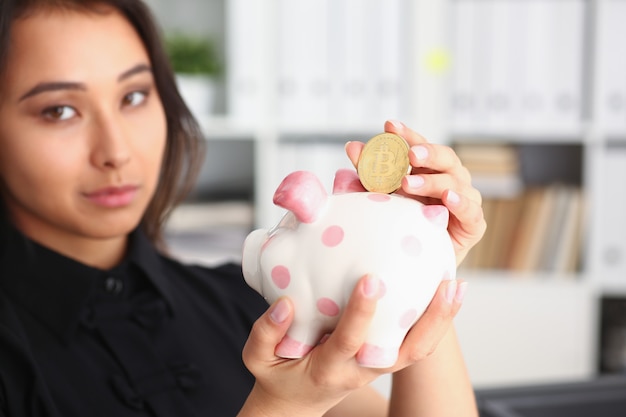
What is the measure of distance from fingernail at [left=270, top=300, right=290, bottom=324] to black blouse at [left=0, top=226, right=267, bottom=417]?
1.34ft

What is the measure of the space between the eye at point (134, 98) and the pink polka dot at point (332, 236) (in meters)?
0.52

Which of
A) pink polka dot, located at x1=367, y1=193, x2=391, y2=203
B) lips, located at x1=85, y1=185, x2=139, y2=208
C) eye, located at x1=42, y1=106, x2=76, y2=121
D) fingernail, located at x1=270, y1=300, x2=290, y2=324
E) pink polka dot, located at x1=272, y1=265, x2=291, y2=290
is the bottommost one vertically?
fingernail, located at x1=270, y1=300, x2=290, y2=324

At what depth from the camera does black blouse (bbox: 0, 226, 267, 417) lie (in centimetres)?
96

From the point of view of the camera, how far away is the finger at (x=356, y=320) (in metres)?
0.63

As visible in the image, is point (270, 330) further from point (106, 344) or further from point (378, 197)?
point (106, 344)

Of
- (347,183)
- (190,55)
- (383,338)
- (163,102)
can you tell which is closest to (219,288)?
(163,102)

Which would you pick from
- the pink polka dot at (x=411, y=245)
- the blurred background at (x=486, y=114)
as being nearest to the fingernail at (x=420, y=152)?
the pink polka dot at (x=411, y=245)

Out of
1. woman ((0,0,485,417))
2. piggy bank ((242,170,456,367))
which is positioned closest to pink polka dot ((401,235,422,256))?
piggy bank ((242,170,456,367))

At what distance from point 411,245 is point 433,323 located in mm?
70

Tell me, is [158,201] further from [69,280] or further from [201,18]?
[201,18]

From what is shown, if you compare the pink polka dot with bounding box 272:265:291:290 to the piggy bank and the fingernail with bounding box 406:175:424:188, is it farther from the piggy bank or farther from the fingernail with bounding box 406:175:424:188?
the fingernail with bounding box 406:175:424:188

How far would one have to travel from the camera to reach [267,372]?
70 centimetres

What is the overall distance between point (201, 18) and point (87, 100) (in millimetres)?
1770

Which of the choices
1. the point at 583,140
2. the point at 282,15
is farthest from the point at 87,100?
the point at 583,140
